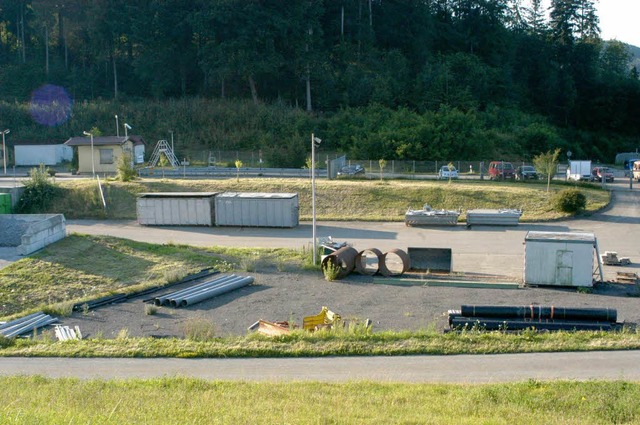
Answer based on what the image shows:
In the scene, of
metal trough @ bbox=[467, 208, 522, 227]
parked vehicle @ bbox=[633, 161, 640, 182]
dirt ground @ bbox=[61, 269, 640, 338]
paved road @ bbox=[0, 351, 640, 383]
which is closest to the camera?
paved road @ bbox=[0, 351, 640, 383]

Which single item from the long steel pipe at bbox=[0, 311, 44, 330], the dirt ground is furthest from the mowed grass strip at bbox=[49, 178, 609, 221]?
the long steel pipe at bbox=[0, 311, 44, 330]

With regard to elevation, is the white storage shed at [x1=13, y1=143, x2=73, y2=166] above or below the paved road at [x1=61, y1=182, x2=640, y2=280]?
above

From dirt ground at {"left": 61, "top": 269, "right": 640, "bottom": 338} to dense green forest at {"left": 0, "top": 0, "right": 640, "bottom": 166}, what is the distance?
37.9m

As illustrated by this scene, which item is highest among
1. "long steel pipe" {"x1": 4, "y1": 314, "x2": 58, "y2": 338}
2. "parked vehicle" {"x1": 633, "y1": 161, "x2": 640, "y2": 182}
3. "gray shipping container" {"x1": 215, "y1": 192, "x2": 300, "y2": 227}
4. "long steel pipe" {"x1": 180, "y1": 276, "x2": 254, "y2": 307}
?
"parked vehicle" {"x1": 633, "y1": 161, "x2": 640, "y2": 182}

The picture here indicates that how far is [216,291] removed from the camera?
76.3ft

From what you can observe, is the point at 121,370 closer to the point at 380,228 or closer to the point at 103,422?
the point at 103,422

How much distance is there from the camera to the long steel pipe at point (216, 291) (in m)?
22.0

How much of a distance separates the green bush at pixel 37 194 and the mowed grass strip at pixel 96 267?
13738 mm

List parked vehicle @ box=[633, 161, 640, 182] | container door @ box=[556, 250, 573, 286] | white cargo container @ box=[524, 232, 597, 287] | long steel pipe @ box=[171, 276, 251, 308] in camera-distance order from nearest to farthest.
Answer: long steel pipe @ box=[171, 276, 251, 308]
white cargo container @ box=[524, 232, 597, 287]
container door @ box=[556, 250, 573, 286]
parked vehicle @ box=[633, 161, 640, 182]

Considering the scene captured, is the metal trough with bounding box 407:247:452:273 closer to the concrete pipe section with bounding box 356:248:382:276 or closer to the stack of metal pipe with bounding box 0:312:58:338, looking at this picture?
the concrete pipe section with bounding box 356:248:382:276

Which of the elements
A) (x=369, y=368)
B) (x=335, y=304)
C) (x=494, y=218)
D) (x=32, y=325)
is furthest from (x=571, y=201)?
(x=32, y=325)

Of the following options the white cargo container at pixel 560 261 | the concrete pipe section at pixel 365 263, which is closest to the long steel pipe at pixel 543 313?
A: the white cargo container at pixel 560 261

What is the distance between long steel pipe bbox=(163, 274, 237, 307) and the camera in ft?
72.4

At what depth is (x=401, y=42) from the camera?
85.8 metres
